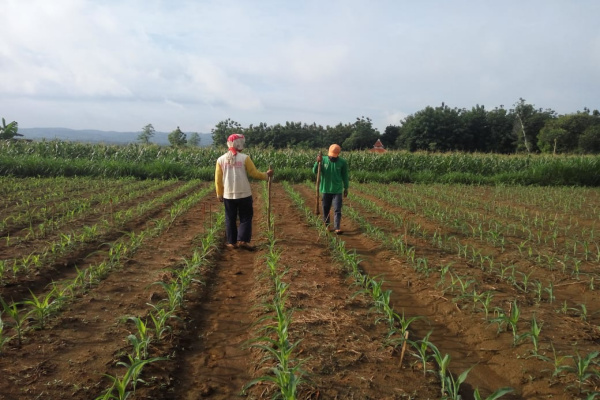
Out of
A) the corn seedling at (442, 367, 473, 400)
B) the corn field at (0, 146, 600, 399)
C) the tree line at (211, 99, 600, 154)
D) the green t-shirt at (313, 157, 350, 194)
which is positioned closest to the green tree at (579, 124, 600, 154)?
the tree line at (211, 99, 600, 154)

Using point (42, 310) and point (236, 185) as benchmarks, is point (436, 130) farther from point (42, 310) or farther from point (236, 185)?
point (42, 310)

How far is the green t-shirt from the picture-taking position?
7.54 m

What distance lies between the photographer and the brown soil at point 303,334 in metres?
2.83

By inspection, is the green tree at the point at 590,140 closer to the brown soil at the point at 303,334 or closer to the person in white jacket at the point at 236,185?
the brown soil at the point at 303,334

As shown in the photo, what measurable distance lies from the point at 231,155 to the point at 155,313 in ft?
9.58

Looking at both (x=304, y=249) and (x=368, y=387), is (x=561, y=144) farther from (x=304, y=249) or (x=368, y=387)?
(x=368, y=387)

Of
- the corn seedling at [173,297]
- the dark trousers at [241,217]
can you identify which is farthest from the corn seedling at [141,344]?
the dark trousers at [241,217]

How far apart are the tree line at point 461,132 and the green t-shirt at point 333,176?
Answer: 3436 centimetres

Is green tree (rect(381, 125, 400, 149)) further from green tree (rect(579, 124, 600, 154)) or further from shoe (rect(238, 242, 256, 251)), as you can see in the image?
shoe (rect(238, 242, 256, 251))

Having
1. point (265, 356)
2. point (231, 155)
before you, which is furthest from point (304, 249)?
point (265, 356)

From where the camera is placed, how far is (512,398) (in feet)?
9.16

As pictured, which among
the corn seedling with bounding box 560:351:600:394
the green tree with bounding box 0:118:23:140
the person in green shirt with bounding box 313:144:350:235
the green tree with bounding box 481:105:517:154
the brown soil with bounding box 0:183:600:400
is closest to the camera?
the corn seedling with bounding box 560:351:600:394

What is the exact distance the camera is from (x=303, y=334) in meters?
3.57

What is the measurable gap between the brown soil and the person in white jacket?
0.57 m
